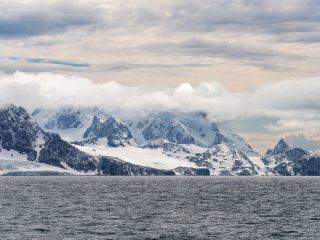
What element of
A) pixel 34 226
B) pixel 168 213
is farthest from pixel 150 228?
pixel 168 213

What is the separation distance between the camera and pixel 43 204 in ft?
627

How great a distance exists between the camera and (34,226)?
130625 millimetres

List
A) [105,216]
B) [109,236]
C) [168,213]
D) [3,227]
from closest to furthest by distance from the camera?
1. [109,236]
2. [3,227]
3. [105,216]
4. [168,213]

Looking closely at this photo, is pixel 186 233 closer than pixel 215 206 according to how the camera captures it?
Yes

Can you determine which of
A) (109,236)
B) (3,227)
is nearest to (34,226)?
(3,227)

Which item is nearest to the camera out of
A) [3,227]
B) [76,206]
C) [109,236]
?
[109,236]

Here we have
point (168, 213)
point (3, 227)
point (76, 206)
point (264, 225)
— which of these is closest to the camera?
point (3, 227)

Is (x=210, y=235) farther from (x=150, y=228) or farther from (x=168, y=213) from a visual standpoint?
(x=168, y=213)

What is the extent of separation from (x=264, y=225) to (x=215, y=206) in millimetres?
52228

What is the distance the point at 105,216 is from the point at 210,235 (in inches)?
1554

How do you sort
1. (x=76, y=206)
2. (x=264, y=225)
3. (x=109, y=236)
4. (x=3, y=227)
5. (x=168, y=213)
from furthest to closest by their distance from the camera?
(x=76, y=206), (x=168, y=213), (x=264, y=225), (x=3, y=227), (x=109, y=236)

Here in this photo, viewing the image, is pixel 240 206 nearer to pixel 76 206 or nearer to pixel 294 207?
pixel 294 207

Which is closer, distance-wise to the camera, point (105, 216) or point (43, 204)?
point (105, 216)

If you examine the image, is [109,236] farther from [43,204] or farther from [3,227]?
[43,204]
